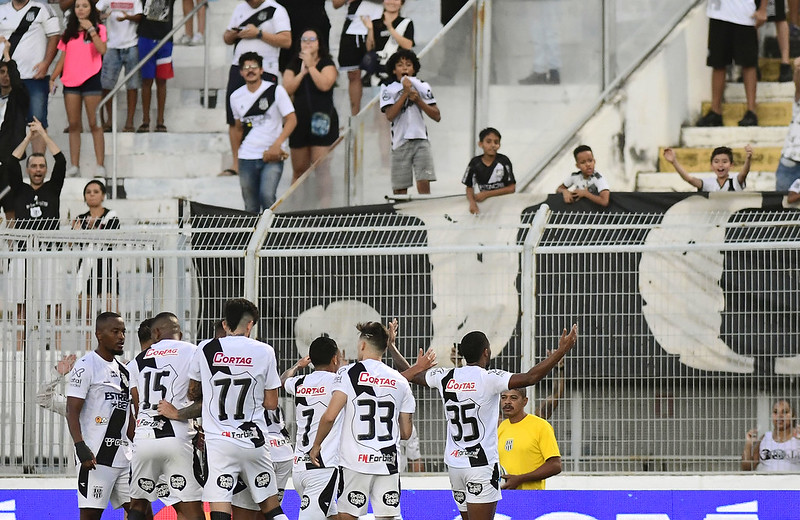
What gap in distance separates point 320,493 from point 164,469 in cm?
119

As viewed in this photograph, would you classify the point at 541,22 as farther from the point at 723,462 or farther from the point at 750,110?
the point at 723,462

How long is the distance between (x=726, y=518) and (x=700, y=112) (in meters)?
5.33

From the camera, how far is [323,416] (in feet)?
32.0

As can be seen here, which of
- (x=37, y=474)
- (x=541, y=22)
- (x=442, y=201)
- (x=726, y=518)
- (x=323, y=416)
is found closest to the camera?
(x=323, y=416)

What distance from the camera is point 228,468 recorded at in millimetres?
10000

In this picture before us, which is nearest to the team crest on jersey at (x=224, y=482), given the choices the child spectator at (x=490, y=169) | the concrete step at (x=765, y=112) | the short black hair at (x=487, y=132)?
the child spectator at (x=490, y=169)

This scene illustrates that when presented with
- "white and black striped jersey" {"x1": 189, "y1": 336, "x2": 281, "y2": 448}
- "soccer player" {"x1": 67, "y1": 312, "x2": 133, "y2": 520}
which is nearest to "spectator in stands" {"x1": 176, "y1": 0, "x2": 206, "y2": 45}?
"soccer player" {"x1": 67, "y1": 312, "x2": 133, "y2": 520}

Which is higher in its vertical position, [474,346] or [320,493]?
[474,346]

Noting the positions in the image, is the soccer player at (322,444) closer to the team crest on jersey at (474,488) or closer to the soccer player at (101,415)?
the team crest on jersey at (474,488)

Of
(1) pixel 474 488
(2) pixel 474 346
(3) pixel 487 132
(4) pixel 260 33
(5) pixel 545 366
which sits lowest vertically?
(1) pixel 474 488

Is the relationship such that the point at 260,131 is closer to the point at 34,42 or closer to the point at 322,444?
the point at 34,42

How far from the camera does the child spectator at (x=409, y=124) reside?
46.8ft

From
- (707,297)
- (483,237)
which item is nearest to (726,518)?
(707,297)

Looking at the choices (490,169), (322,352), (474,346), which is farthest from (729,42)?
(322,352)
